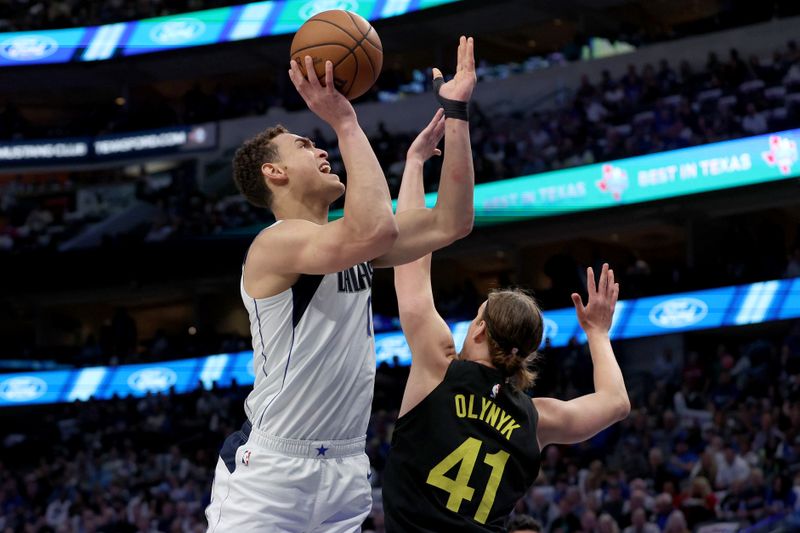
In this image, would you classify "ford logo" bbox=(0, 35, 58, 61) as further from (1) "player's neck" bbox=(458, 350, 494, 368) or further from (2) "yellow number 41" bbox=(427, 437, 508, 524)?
(2) "yellow number 41" bbox=(427, 437, 508, 524)

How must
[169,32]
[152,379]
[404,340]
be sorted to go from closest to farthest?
[404,340], [152,379], [169,32]

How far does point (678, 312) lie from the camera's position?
722 inches

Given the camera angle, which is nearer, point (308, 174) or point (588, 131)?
point (308, 174)

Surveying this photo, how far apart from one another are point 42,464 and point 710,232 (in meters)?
14.5

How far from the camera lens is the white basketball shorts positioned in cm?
356

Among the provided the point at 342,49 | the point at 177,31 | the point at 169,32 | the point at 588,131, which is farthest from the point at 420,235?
the point at 169,32

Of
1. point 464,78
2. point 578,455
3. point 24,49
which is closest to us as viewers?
point 464,78

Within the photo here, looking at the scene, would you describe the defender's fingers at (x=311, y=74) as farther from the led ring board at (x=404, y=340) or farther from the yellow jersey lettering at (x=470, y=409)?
the led ring board at (x=404, y=340)

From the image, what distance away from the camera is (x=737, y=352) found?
725 inches

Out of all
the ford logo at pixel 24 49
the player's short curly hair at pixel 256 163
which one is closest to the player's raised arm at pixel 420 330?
the player's short curly hair at pixel 256 163

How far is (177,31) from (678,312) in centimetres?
1768

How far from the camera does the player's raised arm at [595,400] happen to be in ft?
12.6

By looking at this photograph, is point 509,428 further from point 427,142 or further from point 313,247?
point 427,142

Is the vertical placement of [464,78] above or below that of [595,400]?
above
